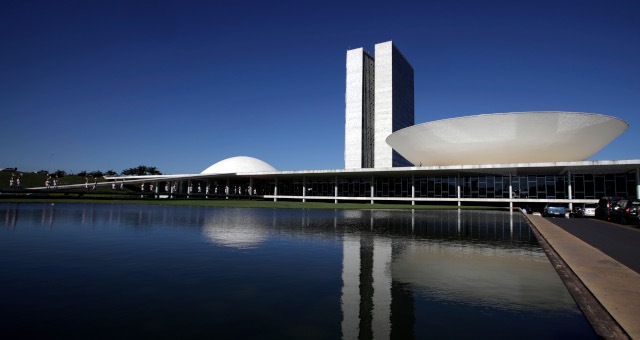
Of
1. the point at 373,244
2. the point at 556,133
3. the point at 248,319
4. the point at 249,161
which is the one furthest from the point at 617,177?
the point at 249,161

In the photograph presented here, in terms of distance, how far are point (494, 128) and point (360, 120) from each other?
6081cm

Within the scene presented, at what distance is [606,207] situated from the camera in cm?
2625

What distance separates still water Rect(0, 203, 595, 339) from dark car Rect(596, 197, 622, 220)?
20372 millimetres

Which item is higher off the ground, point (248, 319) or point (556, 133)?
point (556, 133)

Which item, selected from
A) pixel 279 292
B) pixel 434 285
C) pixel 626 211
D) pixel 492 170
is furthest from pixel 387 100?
pixel 279 292

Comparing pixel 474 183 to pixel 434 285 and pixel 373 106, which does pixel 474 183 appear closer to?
pixel 434 285

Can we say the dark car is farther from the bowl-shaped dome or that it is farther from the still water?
the still water

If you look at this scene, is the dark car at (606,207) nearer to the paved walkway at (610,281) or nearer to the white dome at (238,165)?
the paved walkway at (610,281)

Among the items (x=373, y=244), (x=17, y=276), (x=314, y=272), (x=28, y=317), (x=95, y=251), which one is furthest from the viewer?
(x=373, y=244)

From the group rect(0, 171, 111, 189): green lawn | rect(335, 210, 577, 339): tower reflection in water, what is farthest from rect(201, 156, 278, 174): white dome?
rect(335, 210, 577, 339): tower reflection in water

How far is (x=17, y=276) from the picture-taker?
21.0 ft

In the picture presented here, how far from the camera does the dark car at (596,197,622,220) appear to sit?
81.8 feet

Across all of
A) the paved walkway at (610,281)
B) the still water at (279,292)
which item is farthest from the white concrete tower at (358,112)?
the still water at (279,292)

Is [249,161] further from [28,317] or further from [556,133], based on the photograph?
[28,317]
